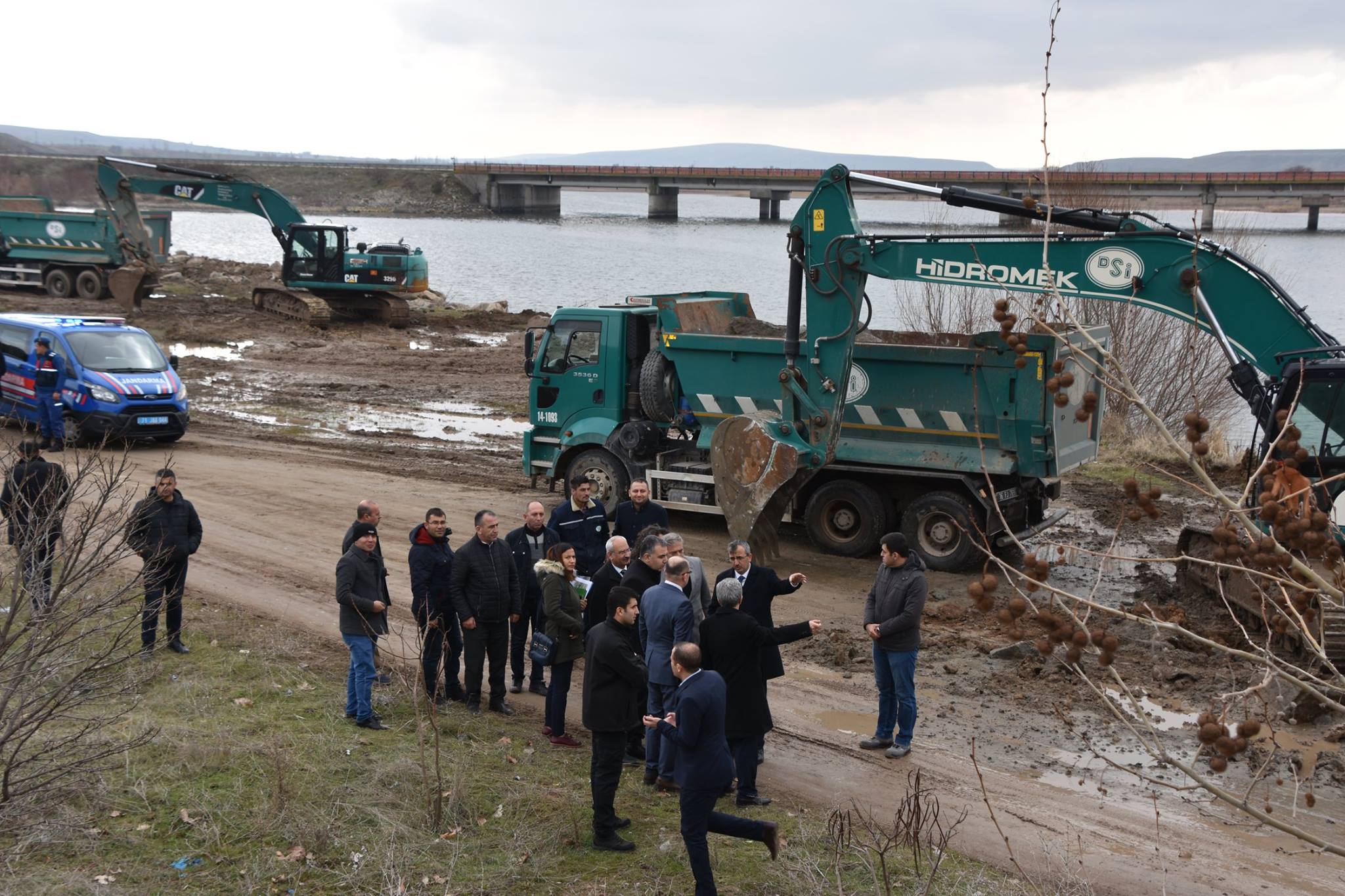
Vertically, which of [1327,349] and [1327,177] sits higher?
[1327,177]

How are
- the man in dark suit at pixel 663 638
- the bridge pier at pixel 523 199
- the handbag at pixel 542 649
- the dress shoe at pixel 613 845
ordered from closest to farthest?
the dress shoe at pixel 613 845 → the man in dark suit at pixel 663 638 → the handbag at pixel 542 649 → the bridge pier at pixel 523 199

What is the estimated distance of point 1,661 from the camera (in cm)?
634

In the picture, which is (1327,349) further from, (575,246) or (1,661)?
(575,246)

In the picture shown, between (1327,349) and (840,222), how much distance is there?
5.15 meters

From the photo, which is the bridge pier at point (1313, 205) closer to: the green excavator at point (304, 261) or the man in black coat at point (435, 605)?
the green excavator at point (304, 261)

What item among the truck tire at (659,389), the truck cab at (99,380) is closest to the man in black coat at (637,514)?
the truck tire at (659,389)

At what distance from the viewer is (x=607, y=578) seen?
9133mm

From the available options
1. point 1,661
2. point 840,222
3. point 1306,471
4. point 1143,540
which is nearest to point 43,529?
point 1,661

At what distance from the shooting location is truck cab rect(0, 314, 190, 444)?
19172mm

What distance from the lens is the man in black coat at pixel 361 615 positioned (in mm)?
9070

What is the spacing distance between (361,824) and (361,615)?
188 cm

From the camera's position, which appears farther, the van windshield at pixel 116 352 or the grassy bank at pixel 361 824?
the van windshield at pixel 116 352

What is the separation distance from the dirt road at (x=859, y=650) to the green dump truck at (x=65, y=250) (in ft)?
45.3

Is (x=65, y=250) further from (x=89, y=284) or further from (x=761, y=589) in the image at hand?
(x=761, y=589)
